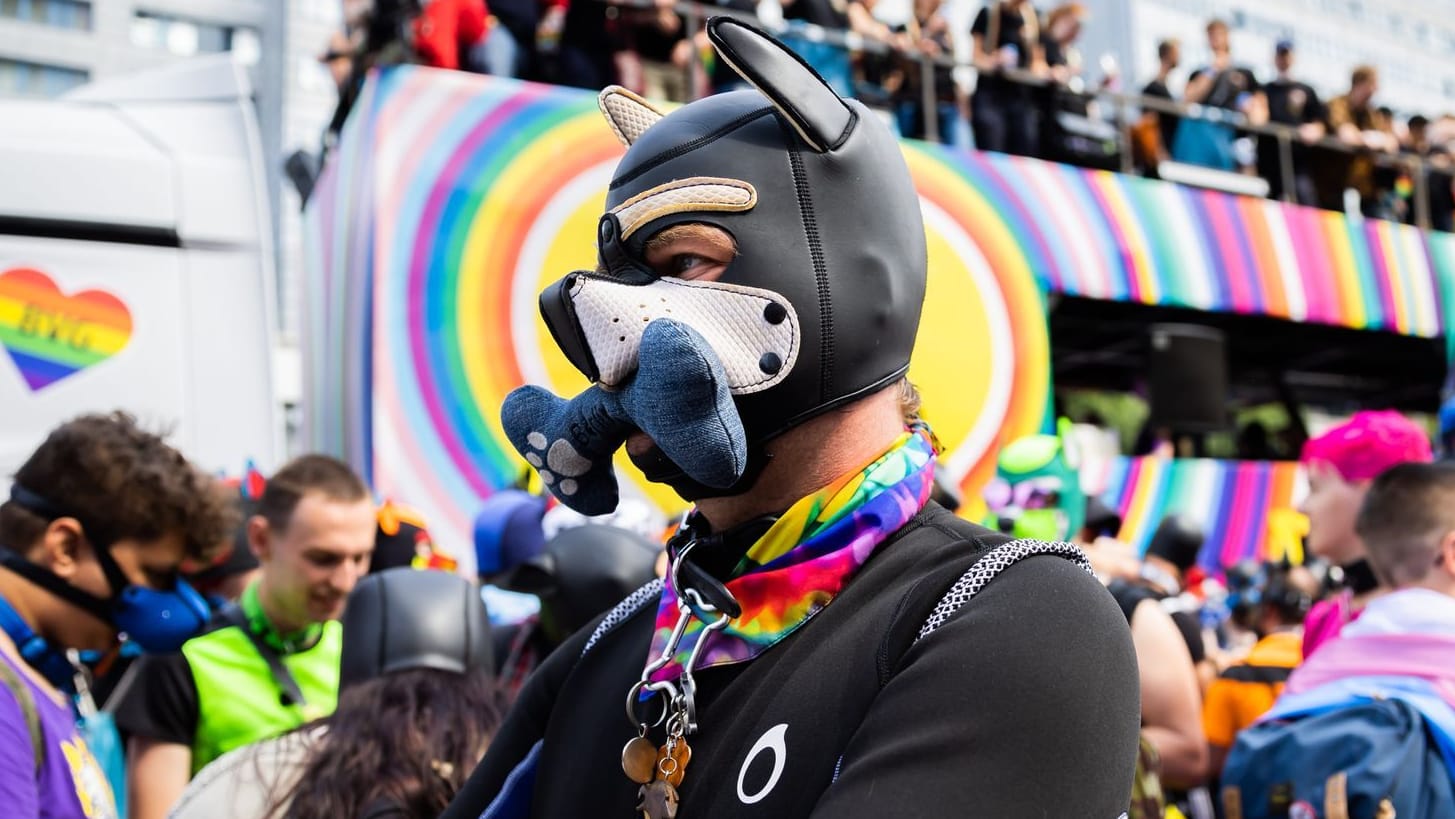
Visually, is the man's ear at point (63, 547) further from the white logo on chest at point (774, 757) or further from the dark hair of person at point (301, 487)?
the white logo on chest at point (774, 757)

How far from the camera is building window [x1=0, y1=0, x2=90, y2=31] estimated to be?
39.9 metres

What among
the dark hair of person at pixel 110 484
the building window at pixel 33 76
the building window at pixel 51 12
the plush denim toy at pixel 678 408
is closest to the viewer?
the plush denim toy at pixel 678 408

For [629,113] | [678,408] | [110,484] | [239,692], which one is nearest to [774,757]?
[678,408]

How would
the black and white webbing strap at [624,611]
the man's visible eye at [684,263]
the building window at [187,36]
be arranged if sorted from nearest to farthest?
the man's visible eye at [684,263]
the black and white webbing strap at [624,611]
the building window at [187,36]

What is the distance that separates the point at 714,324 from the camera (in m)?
1.31

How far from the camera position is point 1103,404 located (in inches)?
1061

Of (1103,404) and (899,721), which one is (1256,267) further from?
(1103,404)

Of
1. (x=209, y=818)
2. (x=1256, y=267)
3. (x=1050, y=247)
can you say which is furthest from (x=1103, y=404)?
(x=209, y=818)

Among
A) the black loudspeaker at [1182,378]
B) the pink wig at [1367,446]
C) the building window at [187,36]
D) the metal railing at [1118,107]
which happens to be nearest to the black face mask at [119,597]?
the pink wig at [1367,446]

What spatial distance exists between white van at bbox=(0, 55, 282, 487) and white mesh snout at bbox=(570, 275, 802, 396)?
Answer: 3.52 meters

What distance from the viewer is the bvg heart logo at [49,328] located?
4.28 metres

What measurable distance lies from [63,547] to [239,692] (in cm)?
80

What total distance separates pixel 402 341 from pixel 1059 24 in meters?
6.06

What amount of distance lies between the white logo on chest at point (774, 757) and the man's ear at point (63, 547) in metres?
1.87
